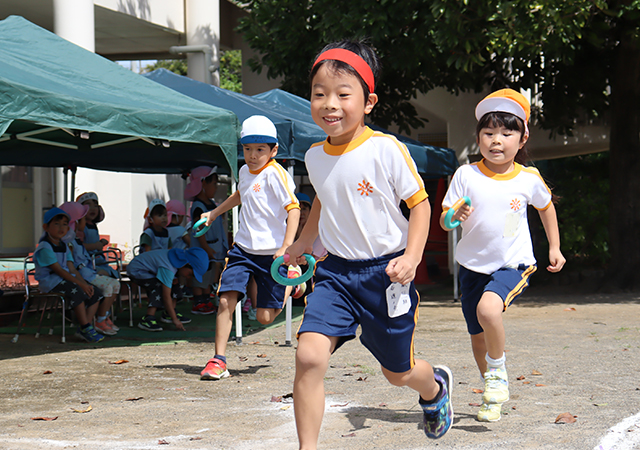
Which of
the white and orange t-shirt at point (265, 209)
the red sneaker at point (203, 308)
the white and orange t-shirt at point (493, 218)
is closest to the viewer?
the white and orange t-shirt at point (493, 218)

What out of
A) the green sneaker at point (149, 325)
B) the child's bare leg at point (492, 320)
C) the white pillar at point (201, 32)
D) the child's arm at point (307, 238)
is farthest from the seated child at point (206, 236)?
the white pillar at point (201, 32)

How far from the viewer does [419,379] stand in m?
Result: 3.55

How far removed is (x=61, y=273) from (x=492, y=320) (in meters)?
5.02

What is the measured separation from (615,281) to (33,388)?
10.8m

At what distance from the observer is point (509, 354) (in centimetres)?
688

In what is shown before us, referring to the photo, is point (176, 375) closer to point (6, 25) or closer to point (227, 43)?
point (6, 25)

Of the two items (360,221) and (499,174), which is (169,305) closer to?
(499,174)

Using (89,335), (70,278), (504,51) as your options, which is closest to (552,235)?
(70,278)

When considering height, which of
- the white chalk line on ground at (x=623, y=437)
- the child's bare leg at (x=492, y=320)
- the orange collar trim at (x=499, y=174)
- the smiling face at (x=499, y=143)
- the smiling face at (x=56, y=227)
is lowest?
the white chalk line on ground at (x=623, y=437)

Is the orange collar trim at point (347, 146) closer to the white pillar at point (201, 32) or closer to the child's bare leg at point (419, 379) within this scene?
the child's bare leg at point (419, 379)

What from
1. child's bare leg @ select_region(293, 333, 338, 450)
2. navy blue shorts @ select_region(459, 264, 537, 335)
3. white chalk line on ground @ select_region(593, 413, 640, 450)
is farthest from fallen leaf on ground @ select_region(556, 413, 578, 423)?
child's bare leg @ select_region(293, 333, 338, 450)

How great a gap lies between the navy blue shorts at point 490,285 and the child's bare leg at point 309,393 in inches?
60.4

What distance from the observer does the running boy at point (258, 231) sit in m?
5.87

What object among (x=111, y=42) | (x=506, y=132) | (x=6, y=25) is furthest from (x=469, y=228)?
(x=111, y=42)
